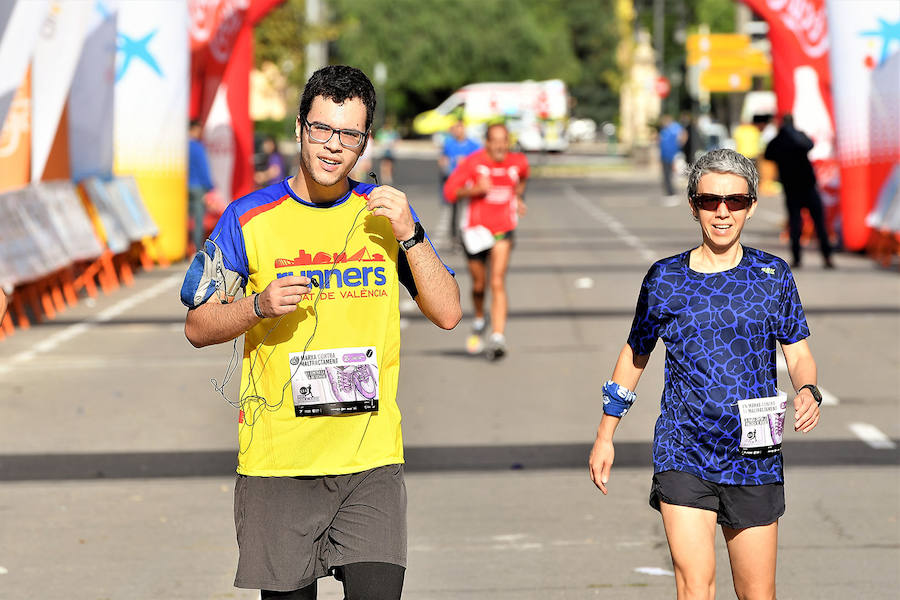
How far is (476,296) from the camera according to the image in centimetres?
1300

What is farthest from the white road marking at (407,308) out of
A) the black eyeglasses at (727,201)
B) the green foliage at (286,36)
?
the green foliage at (286,36)

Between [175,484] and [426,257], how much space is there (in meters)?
4.60

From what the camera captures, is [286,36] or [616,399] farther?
[286,36]

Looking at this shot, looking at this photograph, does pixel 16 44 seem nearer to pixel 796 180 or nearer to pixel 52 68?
pixel 52 68

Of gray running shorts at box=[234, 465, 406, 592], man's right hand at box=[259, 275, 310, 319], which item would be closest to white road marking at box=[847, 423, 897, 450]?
gray running shorts at box=[234, 465, 406, 592]

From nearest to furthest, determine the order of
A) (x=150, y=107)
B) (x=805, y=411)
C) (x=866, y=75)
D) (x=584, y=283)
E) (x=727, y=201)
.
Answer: (x=805, y=411) → (x=727, y=201) → (x=584, y=283) → (x=866, y=75) → (x=150, y=107)

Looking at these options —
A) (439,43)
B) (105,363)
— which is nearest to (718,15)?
(439,43)

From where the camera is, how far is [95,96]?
20.8 meters

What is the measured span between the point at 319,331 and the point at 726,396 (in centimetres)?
115

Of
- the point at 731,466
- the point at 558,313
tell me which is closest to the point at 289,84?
the point at 558,313

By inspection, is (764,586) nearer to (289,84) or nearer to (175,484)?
(175,484)

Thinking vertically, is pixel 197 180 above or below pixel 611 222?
above

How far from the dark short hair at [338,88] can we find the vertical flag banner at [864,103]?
1854cm

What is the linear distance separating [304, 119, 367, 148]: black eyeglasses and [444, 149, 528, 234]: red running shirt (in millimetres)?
8528
